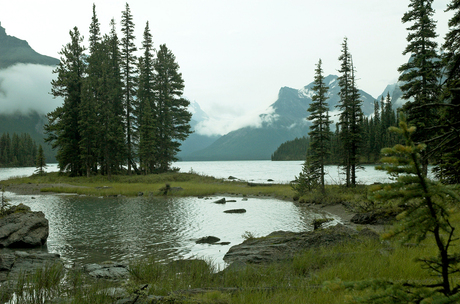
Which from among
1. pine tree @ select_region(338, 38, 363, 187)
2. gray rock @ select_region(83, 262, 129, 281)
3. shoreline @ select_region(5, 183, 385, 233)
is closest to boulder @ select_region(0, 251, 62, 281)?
gray rock @ select_region(83, 262, 129, 281)

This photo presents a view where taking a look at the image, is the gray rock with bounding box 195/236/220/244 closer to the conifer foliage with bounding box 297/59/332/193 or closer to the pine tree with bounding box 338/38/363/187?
the conifer foliage with bounding box 297/59/332/193

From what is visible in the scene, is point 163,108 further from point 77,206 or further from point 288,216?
point 288,216

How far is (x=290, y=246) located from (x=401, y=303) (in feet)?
25.7

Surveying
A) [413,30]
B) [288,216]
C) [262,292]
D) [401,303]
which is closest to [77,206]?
[288,216]

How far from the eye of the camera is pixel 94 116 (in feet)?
144

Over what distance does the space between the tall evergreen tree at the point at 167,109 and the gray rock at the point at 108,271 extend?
42.1 meters

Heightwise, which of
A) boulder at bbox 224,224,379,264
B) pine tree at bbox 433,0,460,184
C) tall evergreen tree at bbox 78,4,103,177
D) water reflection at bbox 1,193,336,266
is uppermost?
tall evergreen tree at bbox 78,4,103,177

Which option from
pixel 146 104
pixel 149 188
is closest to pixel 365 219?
pixel 149 188

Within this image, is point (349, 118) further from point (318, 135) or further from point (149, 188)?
point (149, 188)

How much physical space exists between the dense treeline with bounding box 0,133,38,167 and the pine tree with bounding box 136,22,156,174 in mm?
Answer: 134822

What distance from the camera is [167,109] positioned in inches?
2068

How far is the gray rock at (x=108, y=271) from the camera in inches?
315

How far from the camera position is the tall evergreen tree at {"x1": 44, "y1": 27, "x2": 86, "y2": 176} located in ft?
153

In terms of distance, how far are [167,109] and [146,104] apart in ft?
16.6
